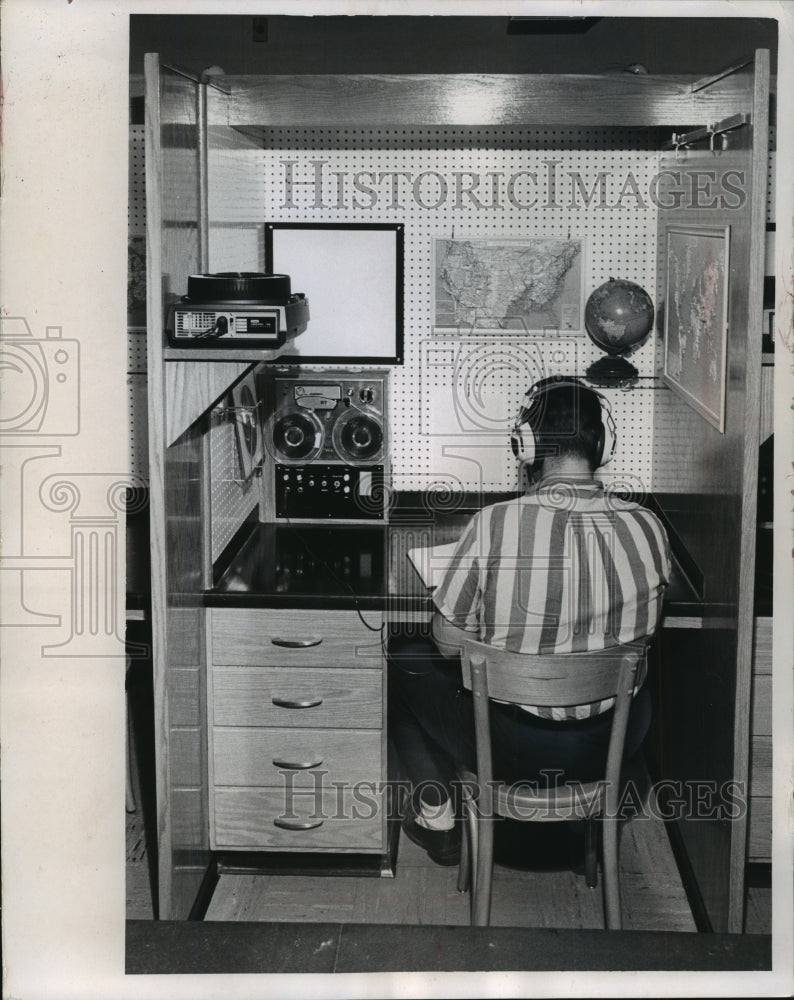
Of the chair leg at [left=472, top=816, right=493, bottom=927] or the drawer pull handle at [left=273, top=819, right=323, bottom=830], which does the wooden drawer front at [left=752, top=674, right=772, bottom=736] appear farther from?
the drawer pull handle at [left=273, top=819, right=323, bottom=830]

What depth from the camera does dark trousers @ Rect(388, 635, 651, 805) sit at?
8.29 ft

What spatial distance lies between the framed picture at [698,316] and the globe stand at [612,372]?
5.7 inches

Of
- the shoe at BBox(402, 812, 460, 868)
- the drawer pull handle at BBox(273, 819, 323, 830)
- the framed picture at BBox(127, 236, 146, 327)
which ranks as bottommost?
the shoe at BBox(402, 812, 460, 868)

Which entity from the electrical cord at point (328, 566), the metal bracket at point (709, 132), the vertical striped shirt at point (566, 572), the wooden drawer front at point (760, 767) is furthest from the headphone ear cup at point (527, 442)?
the wooden drawer front at point (760, 767)

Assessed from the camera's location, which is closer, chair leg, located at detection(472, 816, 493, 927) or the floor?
chair leg, located at detection(472, 816, 493, 927)

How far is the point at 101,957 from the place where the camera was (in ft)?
5.25

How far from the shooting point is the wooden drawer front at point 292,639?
2.79 metres

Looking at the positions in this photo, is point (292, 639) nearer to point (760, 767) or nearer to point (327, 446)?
point (327, 446)

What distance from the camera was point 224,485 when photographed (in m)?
2.94

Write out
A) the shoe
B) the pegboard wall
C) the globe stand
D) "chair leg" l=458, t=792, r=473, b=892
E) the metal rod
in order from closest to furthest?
the metal rod, "chair leg" l=458, t=792, r=473, b=892, the shoe, the pegboard wall, the globe stand

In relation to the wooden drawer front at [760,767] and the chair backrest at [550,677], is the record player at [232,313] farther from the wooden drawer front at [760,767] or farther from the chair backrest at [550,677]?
the wooden drawer front at [760,767]

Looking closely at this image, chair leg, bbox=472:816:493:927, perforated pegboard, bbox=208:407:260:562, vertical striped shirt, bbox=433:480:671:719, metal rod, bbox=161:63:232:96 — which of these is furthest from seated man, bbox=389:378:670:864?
metal rod, bbox=161:63:232:96

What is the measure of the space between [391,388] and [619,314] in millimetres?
707

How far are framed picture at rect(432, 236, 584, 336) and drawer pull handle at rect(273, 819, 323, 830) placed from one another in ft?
4.82
